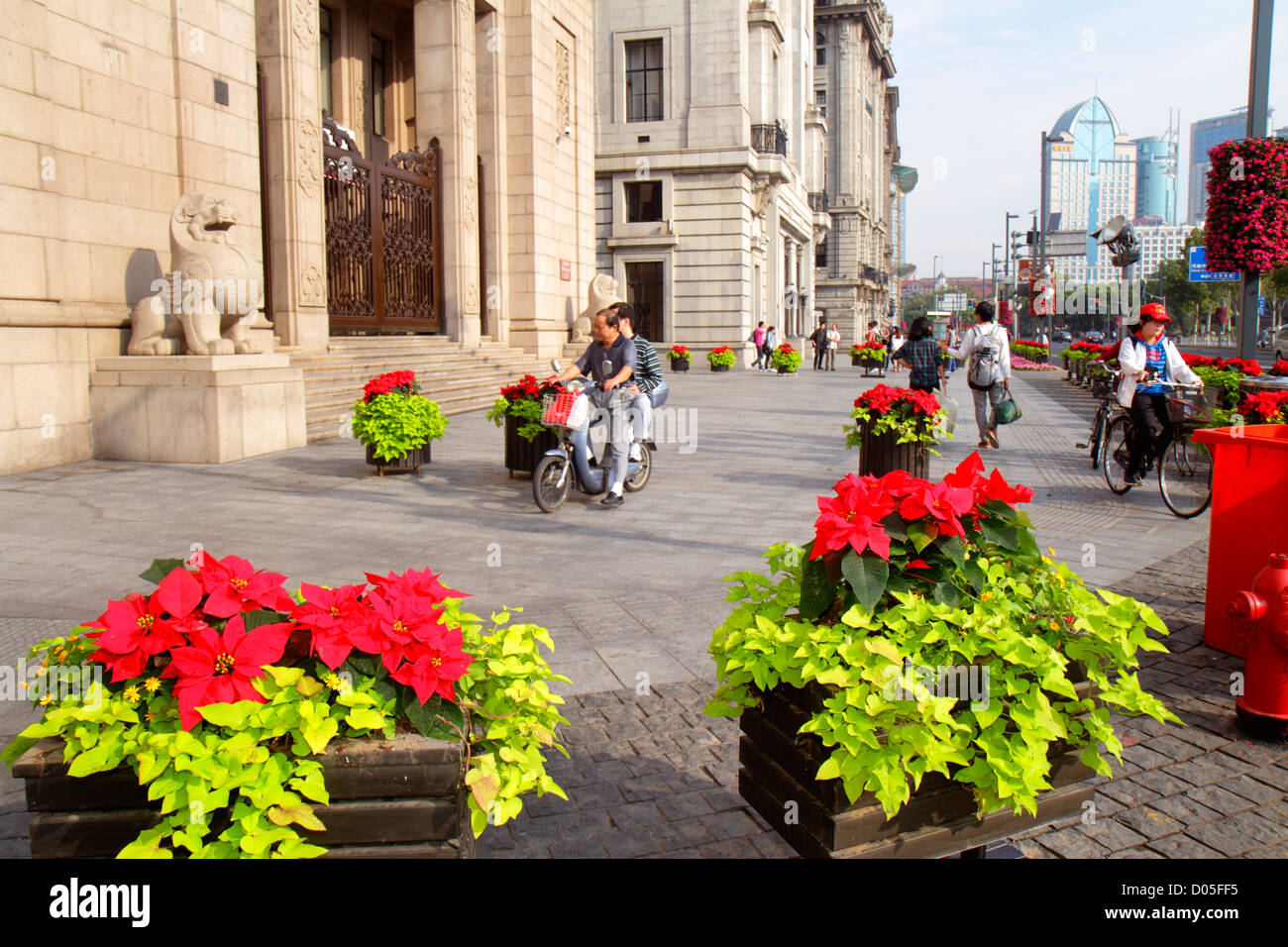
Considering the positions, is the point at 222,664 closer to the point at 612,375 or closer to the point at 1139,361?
the point at 612,375

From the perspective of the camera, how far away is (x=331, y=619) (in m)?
2.29

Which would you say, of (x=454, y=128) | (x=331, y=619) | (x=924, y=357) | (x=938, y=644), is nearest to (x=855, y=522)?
(x=938, y=644)

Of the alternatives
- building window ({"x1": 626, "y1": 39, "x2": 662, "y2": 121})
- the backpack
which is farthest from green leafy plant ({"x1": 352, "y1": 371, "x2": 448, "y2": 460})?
building window ({"x1": 626, "y1": 39, "x2": 662, "y2": 121})

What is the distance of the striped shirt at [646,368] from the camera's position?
9.95m

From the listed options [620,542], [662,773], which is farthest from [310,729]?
[620,542]

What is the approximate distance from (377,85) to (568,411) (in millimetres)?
18904

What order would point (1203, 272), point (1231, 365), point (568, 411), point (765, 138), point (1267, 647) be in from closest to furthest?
point (1267, 647)
point (568, 411)
point (1203, 272)
point (1231, 365)
point (765, 138)

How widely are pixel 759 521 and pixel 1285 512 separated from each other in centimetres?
438

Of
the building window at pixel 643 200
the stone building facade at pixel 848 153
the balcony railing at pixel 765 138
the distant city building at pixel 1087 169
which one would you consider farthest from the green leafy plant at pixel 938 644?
the stone building facade at pixel 848 153

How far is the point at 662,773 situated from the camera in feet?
12.9

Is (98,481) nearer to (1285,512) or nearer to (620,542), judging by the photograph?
(620,542)

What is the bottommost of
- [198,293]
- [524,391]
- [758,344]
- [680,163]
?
[524,391]

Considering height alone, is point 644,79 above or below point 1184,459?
above
